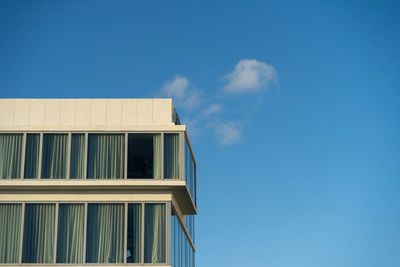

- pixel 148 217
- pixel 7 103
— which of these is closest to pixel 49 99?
pixel 7 103

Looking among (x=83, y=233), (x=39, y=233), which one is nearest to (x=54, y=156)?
(x=39, y=233)

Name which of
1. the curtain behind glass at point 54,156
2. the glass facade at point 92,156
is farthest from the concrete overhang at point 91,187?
the curtain behind glass at point 54,156

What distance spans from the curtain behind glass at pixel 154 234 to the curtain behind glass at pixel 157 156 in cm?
152

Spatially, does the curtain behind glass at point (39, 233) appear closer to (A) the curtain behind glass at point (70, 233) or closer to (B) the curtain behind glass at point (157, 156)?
(A) the curtain behind glass at point (70, 233)

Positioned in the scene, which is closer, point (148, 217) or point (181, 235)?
point (148, 217)

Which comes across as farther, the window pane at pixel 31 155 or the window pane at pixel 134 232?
the window pane at pixel 31 155

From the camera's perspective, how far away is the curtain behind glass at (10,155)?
32.2 m

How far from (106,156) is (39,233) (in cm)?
473

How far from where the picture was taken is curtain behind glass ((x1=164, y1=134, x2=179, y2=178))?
32344mm

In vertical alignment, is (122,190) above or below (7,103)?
below

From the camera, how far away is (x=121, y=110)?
3416 cm

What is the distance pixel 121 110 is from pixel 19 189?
6.32m

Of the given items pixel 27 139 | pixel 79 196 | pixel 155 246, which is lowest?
pixel 155 246

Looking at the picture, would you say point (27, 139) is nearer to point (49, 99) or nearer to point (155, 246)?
point (49, 99)
